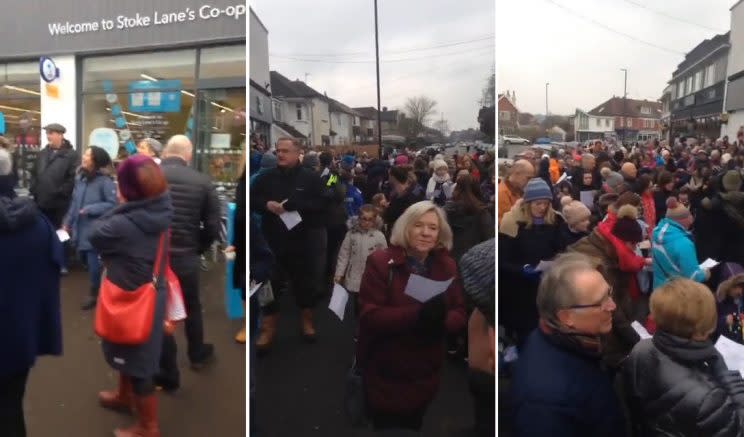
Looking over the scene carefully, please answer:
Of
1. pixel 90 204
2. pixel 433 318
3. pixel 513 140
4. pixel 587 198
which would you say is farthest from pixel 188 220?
pixel 587 198

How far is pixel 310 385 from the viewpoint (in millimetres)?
1394

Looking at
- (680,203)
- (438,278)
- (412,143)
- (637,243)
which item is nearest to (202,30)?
(412,143)

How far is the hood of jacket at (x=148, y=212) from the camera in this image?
→ 4.87 ft

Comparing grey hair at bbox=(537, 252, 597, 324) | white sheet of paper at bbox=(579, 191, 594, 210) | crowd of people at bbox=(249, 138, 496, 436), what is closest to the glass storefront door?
crowd of people at bbox=(249, 138, 496, 436)

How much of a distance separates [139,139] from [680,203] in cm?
169

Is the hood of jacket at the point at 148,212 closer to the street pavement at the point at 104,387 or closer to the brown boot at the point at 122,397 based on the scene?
the street pavement at the point at 104,387

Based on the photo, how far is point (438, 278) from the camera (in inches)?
50.8

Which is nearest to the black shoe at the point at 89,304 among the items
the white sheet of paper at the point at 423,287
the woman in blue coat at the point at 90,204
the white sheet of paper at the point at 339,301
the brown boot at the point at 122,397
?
the woman in blue coat at the point at 90,204

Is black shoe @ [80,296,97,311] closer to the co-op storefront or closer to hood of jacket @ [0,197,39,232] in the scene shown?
hood of jacket @ [0,197,39,232]

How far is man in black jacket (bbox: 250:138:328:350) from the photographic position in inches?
53.1

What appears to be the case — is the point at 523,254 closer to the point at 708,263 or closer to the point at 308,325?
the point at 308,325

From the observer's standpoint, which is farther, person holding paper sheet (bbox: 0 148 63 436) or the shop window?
person holding paper sheet (bbox: 0 148 63 436)

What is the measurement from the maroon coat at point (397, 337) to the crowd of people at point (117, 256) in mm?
388

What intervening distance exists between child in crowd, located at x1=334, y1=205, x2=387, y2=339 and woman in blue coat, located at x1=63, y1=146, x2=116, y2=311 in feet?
2.23
